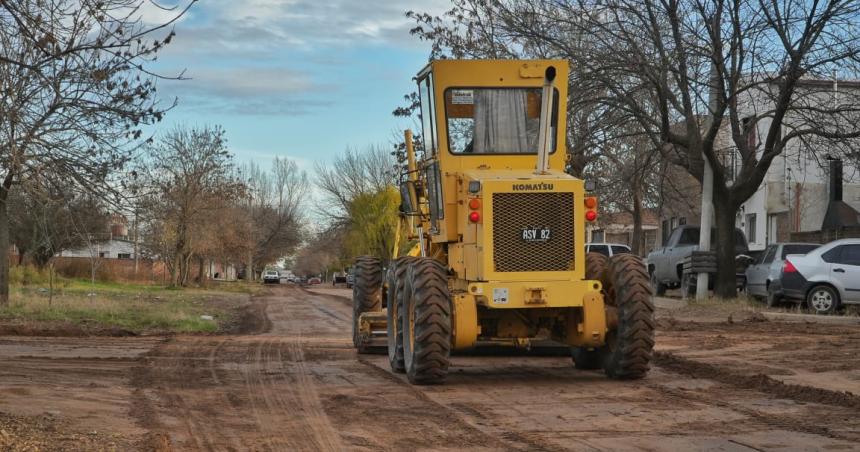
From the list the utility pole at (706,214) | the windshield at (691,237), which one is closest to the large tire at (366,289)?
the utility pole at (706,214)

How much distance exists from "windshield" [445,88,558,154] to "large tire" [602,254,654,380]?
6.20 ft

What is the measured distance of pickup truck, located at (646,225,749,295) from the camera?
33.2 meters

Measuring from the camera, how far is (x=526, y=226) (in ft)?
38.6

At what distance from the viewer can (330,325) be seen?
26219mm

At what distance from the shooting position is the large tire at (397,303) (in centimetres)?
1275

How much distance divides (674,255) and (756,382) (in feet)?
73.2

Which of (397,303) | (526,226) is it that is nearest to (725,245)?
(397,303)

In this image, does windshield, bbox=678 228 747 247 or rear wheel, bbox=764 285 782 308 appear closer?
rear wheel, bbox=764 285 782 308

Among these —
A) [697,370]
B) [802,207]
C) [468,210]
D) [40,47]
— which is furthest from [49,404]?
[802,207]

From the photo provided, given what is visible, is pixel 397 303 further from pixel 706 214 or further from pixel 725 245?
pixel 706 214

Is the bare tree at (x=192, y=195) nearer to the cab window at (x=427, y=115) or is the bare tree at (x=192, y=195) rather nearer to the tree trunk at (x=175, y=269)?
the tree trunk at (x=175, y=269)

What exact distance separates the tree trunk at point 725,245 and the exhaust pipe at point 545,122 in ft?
57.7

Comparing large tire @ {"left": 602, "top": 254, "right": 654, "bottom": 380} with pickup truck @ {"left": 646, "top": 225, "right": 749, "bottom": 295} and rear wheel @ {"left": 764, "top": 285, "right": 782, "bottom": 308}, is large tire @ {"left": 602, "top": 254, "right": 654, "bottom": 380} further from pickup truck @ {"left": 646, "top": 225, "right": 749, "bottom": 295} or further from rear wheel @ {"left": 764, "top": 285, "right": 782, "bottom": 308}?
pickup truck @ {"left": 646, "top": 225, "right": 749, "bottom": 295}

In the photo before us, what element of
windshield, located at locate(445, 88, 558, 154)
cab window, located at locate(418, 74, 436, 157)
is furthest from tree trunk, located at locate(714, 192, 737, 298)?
windshield, located at locate(445, 88, 558, 154)
